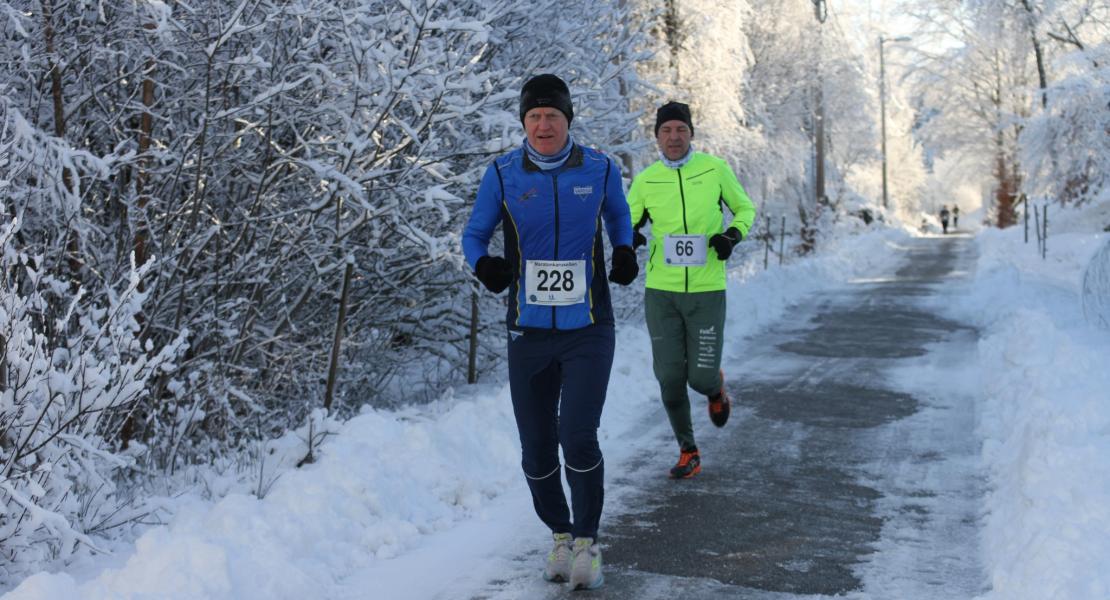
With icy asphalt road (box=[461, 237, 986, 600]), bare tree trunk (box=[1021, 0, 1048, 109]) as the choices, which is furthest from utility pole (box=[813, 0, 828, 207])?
icy asphalt road (box=[461, 237, 986, 600])

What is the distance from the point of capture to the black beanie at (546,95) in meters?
4.28

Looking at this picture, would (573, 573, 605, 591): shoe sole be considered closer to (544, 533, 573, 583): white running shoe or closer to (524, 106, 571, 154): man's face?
(544, 533, 573, 583): white running shoe

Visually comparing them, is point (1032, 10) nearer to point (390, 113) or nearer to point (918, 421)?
point (918, 421)

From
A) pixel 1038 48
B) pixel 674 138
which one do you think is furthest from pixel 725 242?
pixel 1038 48

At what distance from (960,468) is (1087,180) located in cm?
1713

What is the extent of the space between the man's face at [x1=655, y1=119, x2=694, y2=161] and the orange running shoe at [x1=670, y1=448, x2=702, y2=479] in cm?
176

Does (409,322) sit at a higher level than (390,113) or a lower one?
lower

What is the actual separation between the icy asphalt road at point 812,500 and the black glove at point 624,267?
1.24 meters

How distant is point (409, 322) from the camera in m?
9.78

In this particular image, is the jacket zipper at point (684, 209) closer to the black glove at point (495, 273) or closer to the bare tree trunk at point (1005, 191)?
the black glove at point (495, 273)

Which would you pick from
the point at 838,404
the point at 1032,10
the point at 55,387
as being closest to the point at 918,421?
the point at 838,404

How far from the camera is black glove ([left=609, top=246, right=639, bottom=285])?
4391mm

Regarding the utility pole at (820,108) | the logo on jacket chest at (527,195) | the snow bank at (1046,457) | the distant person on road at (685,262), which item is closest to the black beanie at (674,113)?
the distant person on road at (685,262)

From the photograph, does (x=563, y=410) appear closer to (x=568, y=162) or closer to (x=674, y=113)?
(x=568, y=162)
